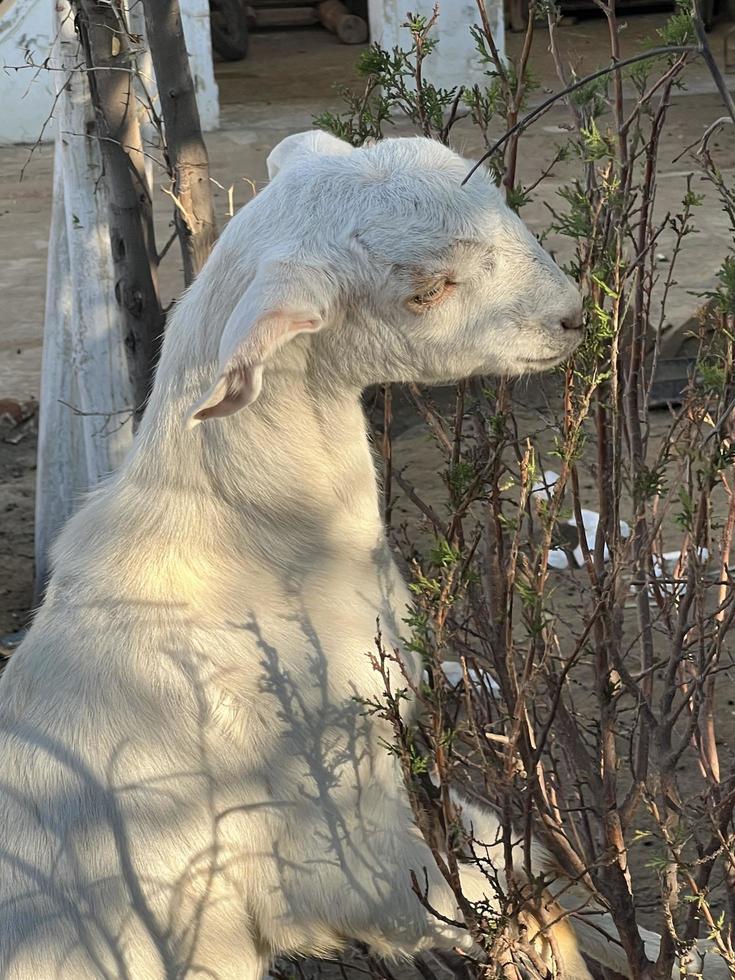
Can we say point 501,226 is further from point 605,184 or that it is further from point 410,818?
point 410,818

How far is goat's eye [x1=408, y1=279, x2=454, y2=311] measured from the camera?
7.22ft

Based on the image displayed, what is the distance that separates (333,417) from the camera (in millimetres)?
2346

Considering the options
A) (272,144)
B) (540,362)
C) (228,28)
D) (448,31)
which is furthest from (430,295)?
(228,28)

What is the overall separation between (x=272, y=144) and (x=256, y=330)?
10.2 m

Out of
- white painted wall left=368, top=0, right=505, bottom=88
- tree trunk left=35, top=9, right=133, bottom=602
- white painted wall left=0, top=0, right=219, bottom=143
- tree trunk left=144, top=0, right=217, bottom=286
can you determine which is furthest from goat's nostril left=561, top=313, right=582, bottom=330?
white painted wall left=368, top=0, right=505, bottom=88

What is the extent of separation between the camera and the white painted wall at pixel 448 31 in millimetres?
12750

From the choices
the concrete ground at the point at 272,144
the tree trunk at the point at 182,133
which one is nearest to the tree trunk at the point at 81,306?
the tree trunk at the point at 182,133

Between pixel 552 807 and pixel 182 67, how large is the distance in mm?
2144

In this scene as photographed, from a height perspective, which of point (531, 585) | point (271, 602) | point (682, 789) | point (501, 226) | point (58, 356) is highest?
point (501, 226)

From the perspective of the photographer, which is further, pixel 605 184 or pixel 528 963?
pixel 528 963

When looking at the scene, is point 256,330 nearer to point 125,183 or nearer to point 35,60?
point 125,183

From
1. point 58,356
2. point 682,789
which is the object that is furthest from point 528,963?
point 58,356

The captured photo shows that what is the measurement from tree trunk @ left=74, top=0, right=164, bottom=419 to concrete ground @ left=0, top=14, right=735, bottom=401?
1.29 meters

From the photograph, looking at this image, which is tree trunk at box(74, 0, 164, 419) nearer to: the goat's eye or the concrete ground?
the concrete ground
